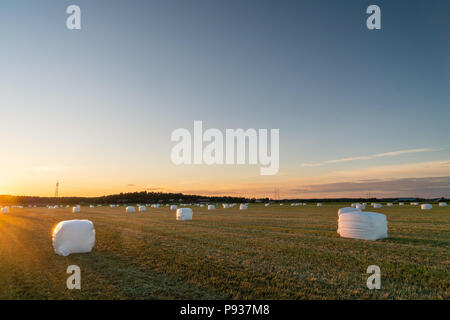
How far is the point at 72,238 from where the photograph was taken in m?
13.6

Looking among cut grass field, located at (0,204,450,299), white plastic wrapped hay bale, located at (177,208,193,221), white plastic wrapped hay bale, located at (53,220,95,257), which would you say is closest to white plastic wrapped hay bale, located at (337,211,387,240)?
cut grass field, located at (0,204,450,299)

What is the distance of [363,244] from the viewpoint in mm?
15211

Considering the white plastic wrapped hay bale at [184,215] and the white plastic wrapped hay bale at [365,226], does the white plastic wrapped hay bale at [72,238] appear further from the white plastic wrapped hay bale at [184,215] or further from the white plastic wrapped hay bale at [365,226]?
the white plastic wrapped hay bale at [184,215]

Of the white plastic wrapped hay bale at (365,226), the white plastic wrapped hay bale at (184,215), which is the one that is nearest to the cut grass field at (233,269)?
the white plastic wrapped hay bale at (365,226)

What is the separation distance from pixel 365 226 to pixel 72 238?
641 inches

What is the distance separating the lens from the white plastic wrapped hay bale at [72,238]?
44.1ft

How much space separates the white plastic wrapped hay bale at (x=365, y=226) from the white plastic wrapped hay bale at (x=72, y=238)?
1486 cm

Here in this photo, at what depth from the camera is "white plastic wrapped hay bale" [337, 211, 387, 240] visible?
16781 mm

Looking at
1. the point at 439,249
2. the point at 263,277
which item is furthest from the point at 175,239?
the point at 439,249

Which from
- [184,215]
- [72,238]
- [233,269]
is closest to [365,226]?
[233,269]
